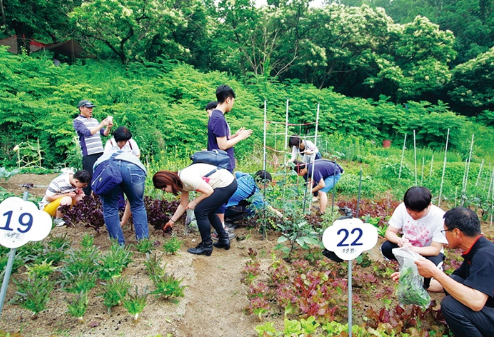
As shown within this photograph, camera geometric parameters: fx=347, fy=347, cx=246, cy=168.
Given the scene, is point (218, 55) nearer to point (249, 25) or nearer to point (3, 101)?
point (249, 25)

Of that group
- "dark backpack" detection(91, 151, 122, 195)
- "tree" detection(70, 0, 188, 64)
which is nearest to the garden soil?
"dark backpack" detection(91, 151, 122, 195)

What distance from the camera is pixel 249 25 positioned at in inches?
640

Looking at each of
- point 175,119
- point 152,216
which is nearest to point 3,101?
point 175,119

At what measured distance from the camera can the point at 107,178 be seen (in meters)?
3.24

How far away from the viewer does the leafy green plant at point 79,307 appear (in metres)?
2.44

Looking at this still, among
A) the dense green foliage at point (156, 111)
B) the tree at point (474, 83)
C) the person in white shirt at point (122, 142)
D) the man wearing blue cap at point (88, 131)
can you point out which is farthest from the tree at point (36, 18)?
the tree at point (474, 83)

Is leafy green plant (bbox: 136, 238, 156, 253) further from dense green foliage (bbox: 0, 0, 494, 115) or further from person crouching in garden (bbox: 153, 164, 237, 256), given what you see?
dense green foliage (bbox: 0, 0, 494, 115)

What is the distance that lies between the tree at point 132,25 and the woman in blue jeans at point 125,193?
34.5ft

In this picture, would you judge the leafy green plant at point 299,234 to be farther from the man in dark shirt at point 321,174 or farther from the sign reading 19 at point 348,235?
the sign reading 19 at point 348,235

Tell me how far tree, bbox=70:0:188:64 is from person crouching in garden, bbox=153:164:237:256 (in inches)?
420

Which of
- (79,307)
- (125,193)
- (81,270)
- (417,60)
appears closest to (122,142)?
(125,193)

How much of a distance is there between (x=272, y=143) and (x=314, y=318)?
8.75 metres

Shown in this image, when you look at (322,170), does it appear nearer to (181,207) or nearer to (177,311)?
(181,207)

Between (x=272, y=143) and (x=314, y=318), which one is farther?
(x=272, y=143)
